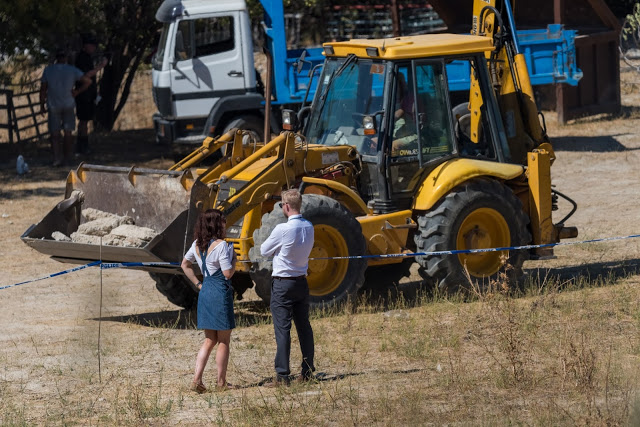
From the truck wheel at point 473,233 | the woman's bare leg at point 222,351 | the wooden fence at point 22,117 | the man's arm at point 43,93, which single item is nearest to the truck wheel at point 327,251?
the truck wheel at point 473,233

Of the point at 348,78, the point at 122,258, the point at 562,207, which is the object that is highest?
the point at 348,78

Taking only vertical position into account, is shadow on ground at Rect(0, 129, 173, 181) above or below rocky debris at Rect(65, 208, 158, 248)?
below

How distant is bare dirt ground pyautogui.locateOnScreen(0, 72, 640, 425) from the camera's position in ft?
22.3

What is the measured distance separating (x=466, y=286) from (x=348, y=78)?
224 cm

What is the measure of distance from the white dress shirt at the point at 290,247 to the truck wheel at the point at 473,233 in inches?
103

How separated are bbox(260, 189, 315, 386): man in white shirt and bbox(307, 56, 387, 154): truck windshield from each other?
262 centimetres

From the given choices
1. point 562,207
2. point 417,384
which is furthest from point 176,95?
point 417,384

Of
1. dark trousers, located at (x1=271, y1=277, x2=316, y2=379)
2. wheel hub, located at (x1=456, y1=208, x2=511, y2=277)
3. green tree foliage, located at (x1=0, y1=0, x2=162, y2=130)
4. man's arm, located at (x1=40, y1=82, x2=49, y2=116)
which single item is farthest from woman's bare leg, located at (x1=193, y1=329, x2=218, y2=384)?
green tree foliage, located at (x1=0, y1=0, x2=162, y2=130)

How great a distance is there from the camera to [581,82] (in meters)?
22.1

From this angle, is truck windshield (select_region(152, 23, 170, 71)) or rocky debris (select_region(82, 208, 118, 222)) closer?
rocky debris (select_region(82, 208, 118, 222))

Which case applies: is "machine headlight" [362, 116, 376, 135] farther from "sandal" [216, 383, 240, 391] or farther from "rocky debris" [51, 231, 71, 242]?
"sandal" [216, 383, 240, 391]

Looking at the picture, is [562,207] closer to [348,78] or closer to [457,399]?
[348,78]

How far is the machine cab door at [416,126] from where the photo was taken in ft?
31.9

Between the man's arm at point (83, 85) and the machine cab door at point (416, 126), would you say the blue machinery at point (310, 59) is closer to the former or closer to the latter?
the man's arm at point (83, 85)
